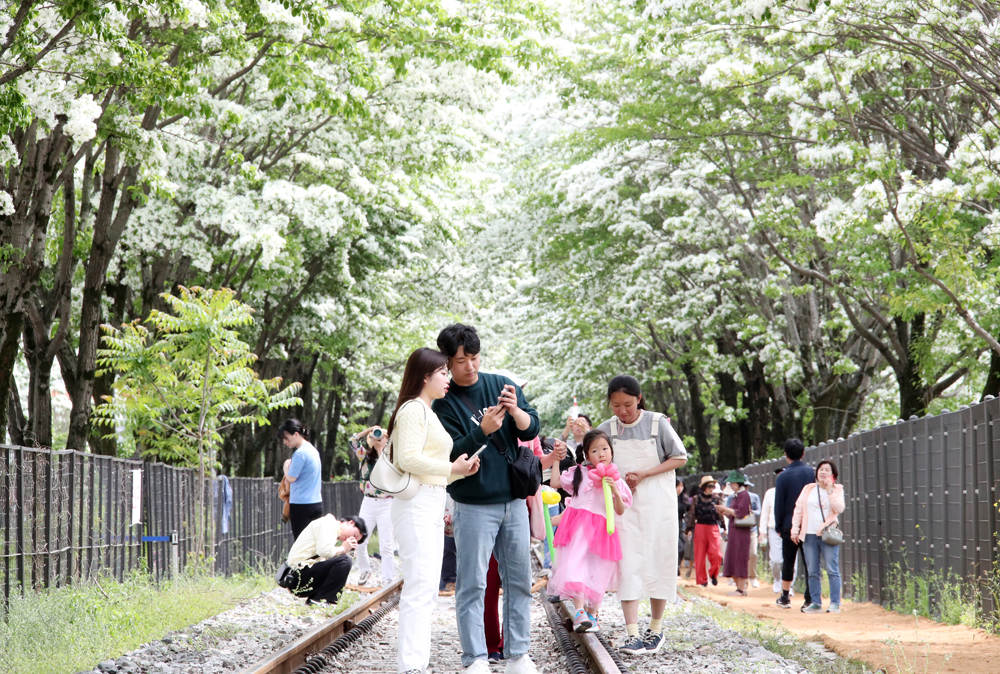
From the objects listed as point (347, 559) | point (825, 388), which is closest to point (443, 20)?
point (347, 559)

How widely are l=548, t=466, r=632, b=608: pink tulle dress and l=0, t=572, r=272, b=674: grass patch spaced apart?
341cm

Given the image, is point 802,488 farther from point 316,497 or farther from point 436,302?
point 436,302

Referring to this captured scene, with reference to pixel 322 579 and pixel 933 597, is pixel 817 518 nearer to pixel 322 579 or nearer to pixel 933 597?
pixel 933 597

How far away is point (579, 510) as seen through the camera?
9055mm

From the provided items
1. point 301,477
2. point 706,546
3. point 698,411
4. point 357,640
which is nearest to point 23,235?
point 301,477

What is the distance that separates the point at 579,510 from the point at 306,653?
7.77ft

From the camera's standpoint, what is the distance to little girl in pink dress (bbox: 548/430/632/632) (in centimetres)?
880

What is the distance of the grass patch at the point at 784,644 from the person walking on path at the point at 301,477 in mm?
4675

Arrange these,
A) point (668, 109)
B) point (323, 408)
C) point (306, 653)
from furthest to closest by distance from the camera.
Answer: point (323, 408), point (668, 109), point (306, 653)

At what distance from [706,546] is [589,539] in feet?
37.1

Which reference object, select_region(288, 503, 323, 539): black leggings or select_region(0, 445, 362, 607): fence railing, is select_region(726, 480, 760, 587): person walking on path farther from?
select_region(0, 445, 362, 607): fence railing

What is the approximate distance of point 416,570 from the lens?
21.1 ft

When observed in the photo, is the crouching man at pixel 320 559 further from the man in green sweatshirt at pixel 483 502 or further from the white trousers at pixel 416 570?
the white trousers at pixel 416 570

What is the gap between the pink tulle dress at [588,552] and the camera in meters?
8.83
